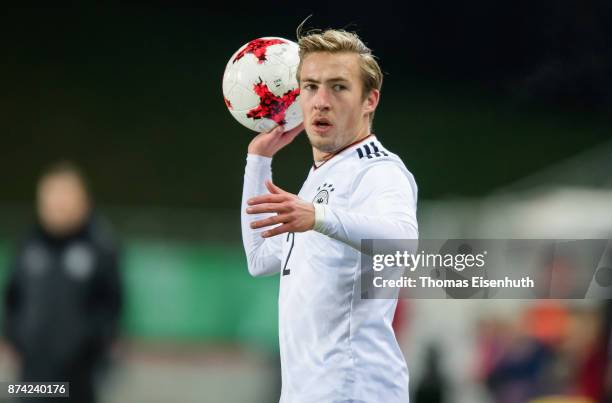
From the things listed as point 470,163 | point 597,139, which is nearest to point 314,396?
point 470,163

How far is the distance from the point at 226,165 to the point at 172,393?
4.10 meters

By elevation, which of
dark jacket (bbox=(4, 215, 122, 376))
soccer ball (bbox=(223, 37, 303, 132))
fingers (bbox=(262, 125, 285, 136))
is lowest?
dark jacket (bbox=(4, 215, 122, 376))

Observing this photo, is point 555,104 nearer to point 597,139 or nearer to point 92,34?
point 597,139

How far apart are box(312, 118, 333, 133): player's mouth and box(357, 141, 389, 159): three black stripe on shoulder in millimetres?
98

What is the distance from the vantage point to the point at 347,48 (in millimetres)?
2541

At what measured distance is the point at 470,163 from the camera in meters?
10.3

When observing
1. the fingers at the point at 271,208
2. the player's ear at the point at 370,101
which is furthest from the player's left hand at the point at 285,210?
the player's ear at the point at 370,101

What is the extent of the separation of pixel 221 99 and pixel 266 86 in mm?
8023

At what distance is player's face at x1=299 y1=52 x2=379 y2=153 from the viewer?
2.50m

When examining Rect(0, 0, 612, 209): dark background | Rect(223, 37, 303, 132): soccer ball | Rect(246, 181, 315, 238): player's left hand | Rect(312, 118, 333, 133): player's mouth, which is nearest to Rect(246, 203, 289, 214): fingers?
Rect(246, 181, 315, 238): player's left hand

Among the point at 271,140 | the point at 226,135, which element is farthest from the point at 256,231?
the point at 226,135

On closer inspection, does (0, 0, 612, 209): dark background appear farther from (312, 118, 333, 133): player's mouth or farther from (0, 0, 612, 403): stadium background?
(312, 118, 333, 133): player's mouth

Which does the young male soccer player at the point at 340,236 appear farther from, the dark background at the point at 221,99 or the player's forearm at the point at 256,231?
the dark background at the point at 221,99

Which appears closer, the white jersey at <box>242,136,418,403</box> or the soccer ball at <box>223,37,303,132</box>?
the white jersey at <box>242,136,418,403</box>
